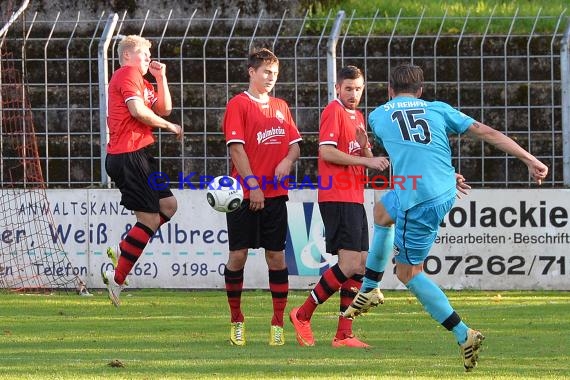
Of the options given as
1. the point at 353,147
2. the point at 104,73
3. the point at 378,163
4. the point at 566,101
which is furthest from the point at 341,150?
the point at 104,73

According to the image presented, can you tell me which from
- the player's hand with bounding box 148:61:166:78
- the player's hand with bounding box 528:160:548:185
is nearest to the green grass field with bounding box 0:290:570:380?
the player's hand with bounding box 528:160:548:185

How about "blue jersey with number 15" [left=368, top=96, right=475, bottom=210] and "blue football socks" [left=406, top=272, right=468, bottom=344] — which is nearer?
"blue football socks" [left=406, top=272, right=468, bottom=344]

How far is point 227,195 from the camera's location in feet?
29.4

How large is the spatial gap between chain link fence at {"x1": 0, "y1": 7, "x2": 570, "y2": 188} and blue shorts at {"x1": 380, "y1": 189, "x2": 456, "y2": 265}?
612 centimetres

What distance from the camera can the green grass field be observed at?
287 inches

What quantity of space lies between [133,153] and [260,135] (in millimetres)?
1647

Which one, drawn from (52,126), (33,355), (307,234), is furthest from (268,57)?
(52,126)

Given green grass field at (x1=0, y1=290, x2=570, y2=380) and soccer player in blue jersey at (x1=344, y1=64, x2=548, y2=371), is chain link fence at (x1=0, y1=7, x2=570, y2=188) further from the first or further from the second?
soccer player in blue jersey at (x1=344, y1=64, x2=548, y2=371)

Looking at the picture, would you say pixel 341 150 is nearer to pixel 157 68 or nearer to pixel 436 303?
pixel 436 303

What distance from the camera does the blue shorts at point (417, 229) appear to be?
7746 mm

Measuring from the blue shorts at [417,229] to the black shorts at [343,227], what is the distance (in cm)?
119

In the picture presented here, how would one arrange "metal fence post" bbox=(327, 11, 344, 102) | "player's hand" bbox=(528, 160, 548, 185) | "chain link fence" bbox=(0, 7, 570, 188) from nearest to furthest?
"player's hand" bbox=(528, 160, 548, 185)
"metal fence post" bbox=(327, 11, 344, 102)
"chain link fence" bbox=(0, 7, 570, 188)

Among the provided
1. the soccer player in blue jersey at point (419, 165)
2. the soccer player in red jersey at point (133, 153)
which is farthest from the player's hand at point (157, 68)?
the soccer player in blue jersey at point (419, 165)

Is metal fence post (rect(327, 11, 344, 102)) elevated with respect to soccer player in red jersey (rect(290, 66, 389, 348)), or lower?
elevated
